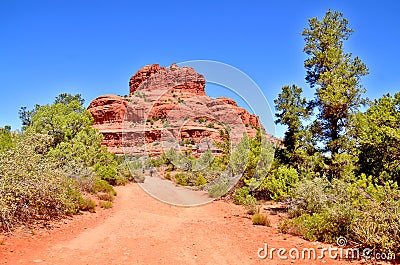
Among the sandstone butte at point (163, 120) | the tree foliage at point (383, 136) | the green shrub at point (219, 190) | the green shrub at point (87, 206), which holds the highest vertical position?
the sandstone butte at point (163, 120)

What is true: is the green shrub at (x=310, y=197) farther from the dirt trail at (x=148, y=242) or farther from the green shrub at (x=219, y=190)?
the green shrub at (x=219, y=190)

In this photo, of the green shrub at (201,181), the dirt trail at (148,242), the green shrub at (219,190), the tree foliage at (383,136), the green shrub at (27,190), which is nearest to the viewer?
the dirt trail at (148,242)

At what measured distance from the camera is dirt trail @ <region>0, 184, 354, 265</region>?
6.76 m

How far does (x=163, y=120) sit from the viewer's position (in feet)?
201

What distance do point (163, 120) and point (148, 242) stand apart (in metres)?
53.6

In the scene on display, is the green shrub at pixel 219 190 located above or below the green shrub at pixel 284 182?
below

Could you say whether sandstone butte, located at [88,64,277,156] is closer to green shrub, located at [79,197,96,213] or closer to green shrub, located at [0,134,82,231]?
green shrub, located at [79,197,96,213]

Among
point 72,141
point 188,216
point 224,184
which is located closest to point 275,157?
point 224,184

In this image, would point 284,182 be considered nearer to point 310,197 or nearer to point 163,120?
point 310,197

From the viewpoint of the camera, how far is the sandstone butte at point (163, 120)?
47.8 meters

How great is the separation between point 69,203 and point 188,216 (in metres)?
4.80
